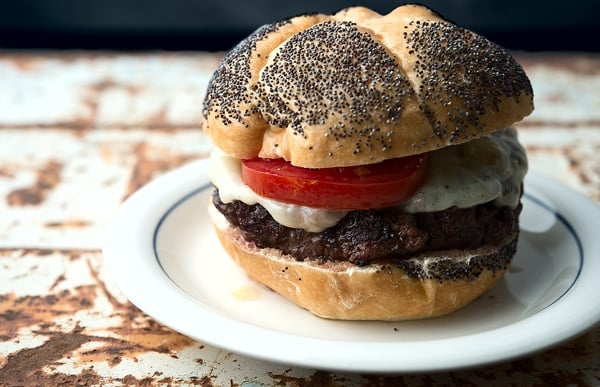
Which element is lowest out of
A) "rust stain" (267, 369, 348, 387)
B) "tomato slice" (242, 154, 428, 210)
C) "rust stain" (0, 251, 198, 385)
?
"rust stain" (267, 369, 348, 387)

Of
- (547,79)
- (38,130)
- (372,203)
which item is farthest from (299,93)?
(547,79)

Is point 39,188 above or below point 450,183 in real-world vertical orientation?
below

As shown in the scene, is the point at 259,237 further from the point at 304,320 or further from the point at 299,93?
the point at 299,93

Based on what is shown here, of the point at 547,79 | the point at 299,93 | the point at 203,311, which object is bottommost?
the point at 547,79

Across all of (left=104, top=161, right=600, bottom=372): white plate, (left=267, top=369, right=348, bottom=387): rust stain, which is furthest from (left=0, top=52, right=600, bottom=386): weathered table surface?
(left=104, top=161, right=600, bottom=372): white plate

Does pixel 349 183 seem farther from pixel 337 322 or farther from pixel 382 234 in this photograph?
pixel 337 322

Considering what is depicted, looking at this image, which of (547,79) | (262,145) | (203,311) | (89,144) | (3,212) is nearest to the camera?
(203,311)

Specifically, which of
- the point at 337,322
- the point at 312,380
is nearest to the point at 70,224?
the point at 337,322

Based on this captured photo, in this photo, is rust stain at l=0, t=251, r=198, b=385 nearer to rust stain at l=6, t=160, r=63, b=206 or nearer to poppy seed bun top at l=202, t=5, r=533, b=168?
poppy seed bun top at l=202, t=5, r=533, b=168
